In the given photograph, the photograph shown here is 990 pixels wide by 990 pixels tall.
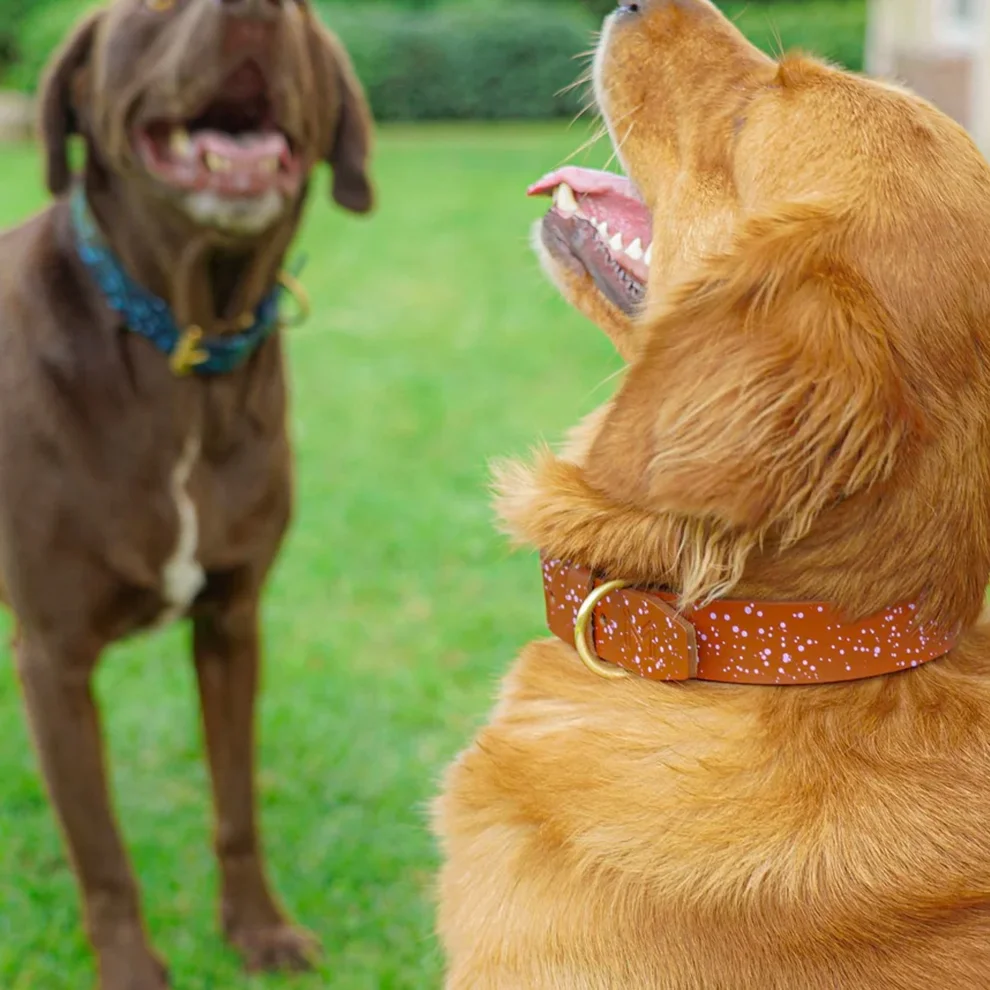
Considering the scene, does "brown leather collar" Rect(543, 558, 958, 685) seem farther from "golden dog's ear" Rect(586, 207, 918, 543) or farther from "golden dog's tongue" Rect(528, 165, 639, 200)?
"golden dog's tongue" Rect(528, 165, 639, 200)

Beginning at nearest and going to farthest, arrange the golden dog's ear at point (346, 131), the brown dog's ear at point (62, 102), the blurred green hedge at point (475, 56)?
the brown dog's ear at point (62, 102), the golden dog's ear at point (346, 131), the blurred green hedge at point (475, 56)

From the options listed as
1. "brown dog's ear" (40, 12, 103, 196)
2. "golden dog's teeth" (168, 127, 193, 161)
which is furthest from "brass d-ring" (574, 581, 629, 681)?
"brown dog's ear" (40, 12, 103, 196)

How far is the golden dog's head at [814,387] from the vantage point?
170 cm

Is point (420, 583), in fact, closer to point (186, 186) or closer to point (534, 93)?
point (186, 186)

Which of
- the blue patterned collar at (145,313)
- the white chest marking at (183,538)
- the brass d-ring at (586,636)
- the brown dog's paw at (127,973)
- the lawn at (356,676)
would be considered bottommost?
the lawn at (356,676)

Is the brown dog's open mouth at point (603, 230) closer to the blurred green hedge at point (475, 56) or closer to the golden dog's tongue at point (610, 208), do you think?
the golden dog's tongue at point (610, 208)

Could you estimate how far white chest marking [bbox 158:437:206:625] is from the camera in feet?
9.71

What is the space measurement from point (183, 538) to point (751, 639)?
1.54 m

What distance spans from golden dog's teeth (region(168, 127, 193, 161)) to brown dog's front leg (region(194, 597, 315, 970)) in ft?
3.59

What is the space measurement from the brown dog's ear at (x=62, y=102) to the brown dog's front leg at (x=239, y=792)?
119 centimetres

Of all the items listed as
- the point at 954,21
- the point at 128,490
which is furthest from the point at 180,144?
the point at 954,21

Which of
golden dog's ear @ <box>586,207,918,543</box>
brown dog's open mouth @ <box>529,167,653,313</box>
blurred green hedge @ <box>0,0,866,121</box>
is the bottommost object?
blurred green hedge @ <box>0,0,866,121</box>

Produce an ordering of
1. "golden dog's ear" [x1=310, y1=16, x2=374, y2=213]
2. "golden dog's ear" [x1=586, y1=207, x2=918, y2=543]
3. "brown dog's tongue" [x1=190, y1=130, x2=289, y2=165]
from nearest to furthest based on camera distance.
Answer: "golden dog's ear" [x1=586, y1=207, x2=918, y2=543], "brown dog's tongue" [x1=190, y1=130, x2=289, y2=165], "golden dog's ear" [x1=310, y1=16, x2=374, y2=213]

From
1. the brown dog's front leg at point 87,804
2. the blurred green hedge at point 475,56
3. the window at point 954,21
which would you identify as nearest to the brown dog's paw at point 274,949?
the brown dog's front leg at point 87,804
